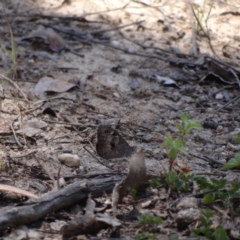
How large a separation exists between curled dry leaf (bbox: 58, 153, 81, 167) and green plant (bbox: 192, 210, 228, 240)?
0.69 m

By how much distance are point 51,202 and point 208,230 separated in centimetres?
54

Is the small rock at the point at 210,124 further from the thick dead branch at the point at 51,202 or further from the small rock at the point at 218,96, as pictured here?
the thick dead branch at the point at 51,202

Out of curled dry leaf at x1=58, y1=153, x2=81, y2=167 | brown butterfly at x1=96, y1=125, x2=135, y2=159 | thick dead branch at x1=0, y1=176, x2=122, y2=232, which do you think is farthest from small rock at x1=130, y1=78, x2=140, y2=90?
thick dead branch at x1=0, y1=176, x2=122, y2=232

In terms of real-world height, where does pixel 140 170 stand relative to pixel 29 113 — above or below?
above

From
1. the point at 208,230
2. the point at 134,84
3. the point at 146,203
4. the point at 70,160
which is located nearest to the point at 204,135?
the point at 134,84

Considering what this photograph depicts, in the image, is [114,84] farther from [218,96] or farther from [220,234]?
[220,234]

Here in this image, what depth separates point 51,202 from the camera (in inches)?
86.0

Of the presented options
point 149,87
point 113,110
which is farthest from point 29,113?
point 149,87

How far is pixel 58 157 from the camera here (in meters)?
2.66

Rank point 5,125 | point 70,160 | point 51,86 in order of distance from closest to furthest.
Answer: point 70,160, point 5,125, point 51,86

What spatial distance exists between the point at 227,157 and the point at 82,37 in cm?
160

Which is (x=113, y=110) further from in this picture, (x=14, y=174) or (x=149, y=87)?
(x=14, y=174)

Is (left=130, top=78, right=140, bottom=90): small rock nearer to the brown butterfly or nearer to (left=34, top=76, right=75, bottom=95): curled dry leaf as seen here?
(left=34, top=76, right=75, bottom=95): curled dry leaf

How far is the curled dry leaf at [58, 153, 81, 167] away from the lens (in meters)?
2.62
